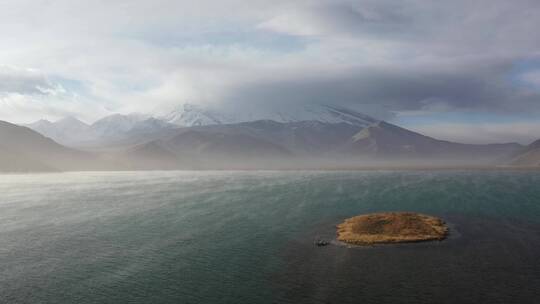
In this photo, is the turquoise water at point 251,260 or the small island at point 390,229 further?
the small island at point 390,229

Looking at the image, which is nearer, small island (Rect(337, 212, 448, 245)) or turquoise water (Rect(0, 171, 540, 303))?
turquoise water (Rect(0, 171, 540, 303))

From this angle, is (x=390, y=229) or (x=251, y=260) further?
(x=390, y=229)

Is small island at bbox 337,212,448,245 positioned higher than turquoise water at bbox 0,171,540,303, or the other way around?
small island at bbox 337,212,448,245

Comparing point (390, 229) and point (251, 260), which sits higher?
point (390, 229)

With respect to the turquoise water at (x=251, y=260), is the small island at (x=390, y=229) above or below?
above

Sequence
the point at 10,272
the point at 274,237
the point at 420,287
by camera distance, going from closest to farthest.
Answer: the point at 420,287 → the point at 10,272 → the point at 274,237

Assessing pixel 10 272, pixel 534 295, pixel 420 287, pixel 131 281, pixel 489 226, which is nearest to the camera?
pixel 534 295

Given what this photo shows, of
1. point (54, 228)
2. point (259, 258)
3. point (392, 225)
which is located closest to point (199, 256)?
point (259, 258)

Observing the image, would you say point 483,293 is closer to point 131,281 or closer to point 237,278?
point 237,278
